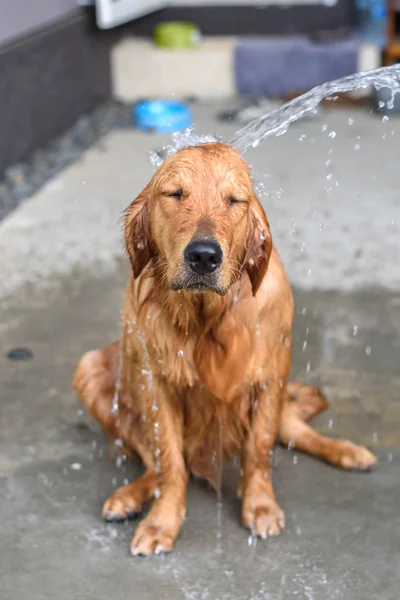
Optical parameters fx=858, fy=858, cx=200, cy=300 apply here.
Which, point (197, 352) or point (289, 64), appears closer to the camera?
point (197, 352)

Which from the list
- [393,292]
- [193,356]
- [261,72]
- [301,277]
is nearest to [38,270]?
[301,277]

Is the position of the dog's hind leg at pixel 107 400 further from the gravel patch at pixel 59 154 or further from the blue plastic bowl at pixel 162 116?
the blue plastic bowl at pixel 162 116

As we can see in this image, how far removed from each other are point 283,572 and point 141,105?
19.2 ft

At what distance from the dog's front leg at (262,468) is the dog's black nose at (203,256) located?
622mm

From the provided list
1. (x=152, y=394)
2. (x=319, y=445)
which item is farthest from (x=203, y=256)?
(x=319, y=445)

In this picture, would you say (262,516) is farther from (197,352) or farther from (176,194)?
(176,194)

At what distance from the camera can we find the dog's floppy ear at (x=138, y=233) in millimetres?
2699

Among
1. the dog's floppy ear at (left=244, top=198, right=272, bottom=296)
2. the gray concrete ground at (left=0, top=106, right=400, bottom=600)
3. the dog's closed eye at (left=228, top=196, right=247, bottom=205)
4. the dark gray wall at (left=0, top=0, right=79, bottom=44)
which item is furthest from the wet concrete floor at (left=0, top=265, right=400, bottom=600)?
the dark gray wall at (left=0, top=0, right=79, bottom=44)

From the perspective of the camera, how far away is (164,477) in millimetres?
2984

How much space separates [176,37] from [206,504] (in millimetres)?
6431

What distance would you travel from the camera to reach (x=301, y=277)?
4.89 meters

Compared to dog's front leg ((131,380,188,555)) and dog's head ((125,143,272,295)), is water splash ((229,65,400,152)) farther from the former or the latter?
dog's front leg ((131,380,188,555))

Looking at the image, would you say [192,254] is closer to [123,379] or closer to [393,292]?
[123,379]

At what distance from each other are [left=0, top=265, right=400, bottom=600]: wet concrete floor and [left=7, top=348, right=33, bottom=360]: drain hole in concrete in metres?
0.04
